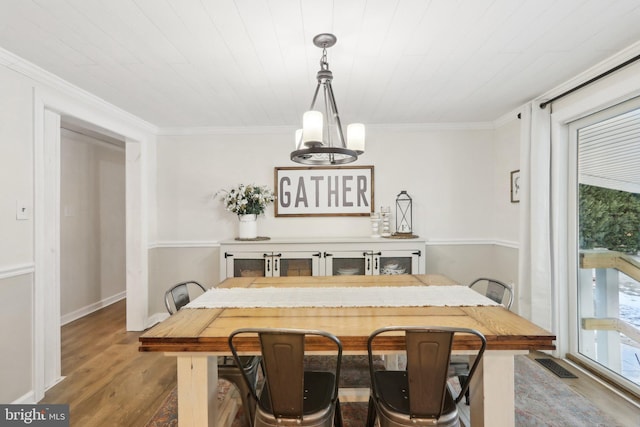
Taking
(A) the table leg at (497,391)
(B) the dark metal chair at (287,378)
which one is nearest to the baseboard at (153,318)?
(B) the dark metal chair at (287,378)

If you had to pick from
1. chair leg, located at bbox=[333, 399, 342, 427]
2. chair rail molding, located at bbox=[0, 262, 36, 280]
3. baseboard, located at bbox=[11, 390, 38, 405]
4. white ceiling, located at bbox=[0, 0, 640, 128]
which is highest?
white ceiling, located at bbox=[0, 0, 640, 128]

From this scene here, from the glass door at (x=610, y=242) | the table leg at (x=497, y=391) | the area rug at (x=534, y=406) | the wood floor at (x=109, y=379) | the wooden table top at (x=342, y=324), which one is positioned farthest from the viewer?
the glass door at (x=610, y=242)

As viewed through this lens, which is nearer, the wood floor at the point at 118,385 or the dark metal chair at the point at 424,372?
the dark metal chair at the point at 424,372

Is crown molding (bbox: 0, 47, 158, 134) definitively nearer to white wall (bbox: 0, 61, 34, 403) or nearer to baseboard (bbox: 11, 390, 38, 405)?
white wall (bbox: 0, 61, 34, 403)

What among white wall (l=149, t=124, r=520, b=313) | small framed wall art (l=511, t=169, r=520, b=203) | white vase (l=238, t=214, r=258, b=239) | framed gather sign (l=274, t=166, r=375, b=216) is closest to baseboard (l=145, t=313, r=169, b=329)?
white wall (l=149, t=124, r=520, b=313)

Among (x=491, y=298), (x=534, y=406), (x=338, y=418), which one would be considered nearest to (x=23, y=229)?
(x=338, y=418)

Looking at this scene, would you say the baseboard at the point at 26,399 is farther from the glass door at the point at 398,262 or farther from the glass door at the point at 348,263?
the glass door at the point at 398,262

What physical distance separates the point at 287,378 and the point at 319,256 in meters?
2.07

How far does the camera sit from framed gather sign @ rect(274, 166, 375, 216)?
3.82 metres

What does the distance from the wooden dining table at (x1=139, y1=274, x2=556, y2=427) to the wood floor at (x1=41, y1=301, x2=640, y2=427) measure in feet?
2.91

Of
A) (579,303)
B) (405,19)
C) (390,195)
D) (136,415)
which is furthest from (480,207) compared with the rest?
(136,415)

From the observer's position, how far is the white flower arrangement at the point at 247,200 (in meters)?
3.57

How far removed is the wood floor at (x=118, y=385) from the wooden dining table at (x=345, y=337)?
0.89 m

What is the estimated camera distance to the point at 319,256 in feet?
11.0
